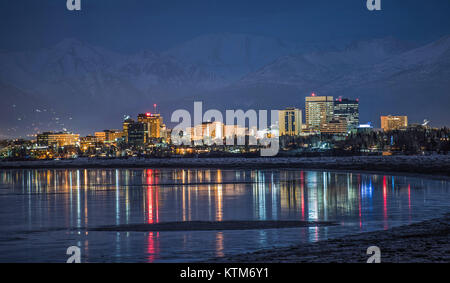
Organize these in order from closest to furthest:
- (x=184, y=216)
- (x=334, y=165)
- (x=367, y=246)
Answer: (x=367, y=246) < (x=184, y=216) < (x=334, y=165)

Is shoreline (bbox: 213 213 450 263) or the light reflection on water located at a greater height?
shoreline (bbox: 213 213 450 263)

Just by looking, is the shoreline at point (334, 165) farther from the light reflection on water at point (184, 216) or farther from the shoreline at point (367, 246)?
the shoreline at point (367, 246)

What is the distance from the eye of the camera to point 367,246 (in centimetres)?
1573

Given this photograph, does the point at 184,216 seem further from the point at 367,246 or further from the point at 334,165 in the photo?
the point at 334,165

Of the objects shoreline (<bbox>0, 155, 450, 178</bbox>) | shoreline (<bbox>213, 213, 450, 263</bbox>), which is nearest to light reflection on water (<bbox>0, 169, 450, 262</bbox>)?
shoreline (<bbox>213, 213, 450, 263</bbox>)

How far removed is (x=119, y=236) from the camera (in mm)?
19203

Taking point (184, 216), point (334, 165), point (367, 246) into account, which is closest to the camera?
point (367, 246)

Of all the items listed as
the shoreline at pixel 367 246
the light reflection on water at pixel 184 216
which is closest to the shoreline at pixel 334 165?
the light reflection on water at pixel 184 216

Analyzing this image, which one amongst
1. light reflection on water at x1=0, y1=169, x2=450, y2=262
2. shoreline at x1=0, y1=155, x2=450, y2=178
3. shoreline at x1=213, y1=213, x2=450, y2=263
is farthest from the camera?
shoreline at x1=0, y1=155, x2=450, y2=178

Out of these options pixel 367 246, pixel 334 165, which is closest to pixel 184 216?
pixel 367 246

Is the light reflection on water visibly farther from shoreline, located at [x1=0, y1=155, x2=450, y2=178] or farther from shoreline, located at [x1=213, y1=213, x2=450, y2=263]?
shoreline, located at [x1=0, y1=155, x2=450, y2=178]

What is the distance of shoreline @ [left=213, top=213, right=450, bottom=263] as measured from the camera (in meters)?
13.8

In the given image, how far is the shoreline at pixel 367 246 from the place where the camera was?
13844 mm
